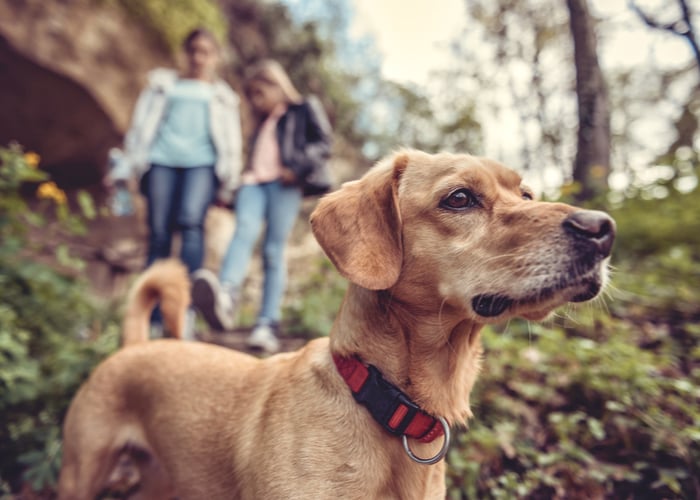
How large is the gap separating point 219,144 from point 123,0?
216 inches

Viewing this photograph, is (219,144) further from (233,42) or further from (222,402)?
(233,42)

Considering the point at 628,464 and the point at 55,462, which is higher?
the point at 628,464

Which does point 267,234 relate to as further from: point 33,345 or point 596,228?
point 596,228

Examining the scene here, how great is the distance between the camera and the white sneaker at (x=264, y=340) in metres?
4.01

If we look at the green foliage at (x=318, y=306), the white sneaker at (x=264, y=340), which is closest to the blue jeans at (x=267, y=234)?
the white sneaker at (x=264, y=340)

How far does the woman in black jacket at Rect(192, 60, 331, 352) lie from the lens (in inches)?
170

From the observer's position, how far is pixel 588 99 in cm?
639

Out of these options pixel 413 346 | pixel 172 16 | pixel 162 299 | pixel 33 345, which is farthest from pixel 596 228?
pixel 172 16

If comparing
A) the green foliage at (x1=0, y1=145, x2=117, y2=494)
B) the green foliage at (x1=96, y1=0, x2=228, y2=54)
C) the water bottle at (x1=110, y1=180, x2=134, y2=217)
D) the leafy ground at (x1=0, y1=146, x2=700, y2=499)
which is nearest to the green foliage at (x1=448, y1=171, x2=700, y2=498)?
the leafy ground at (x1=0, y1=146, x2=700, y2=499)

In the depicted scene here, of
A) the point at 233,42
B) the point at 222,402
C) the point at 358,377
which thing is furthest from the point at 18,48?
the point at 358,377

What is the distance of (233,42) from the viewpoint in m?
11.4

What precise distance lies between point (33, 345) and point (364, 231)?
3.29m

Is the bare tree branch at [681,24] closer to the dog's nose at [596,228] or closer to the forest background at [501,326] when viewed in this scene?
the forest background at [501,326]

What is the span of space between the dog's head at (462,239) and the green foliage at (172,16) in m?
8.24
